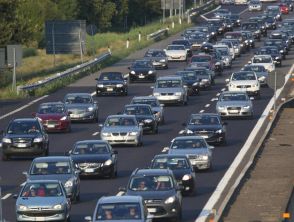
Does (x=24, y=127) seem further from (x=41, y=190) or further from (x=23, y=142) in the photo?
(x=41, y=190)

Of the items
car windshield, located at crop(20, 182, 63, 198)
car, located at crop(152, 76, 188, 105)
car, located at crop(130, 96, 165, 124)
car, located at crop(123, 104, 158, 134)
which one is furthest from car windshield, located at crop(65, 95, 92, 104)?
car windshield, located at crop(20, 182, 63, 198)

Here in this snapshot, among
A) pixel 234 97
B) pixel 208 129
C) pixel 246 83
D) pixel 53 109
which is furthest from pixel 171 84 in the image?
pixel 208 129

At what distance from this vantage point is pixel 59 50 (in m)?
103

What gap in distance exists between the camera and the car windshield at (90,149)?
4956cm

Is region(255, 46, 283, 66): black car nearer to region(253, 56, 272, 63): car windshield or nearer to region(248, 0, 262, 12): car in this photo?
→ region(253, 56, 272, 63): car windshield

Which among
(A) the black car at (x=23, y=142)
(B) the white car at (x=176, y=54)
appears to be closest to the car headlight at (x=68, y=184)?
(A) the black car at (x=23, y=142)

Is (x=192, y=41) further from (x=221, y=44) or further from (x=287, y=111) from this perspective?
(x=287, y=111)

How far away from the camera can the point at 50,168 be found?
44.7 metres

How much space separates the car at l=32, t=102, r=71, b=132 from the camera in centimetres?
6412

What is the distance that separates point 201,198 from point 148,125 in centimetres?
1988

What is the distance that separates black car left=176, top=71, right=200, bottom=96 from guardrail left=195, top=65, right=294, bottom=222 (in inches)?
295

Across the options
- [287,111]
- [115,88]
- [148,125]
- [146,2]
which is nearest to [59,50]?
[115,88]

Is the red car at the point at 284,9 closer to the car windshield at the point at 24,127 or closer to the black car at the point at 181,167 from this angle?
the car windshield at the point at 24,127

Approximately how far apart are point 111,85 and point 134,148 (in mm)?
23256
